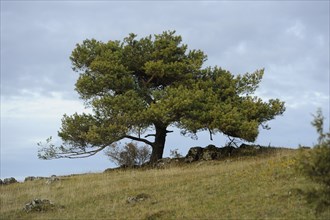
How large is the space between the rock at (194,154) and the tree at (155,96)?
242 centimetres

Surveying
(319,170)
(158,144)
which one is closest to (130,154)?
(158,144)

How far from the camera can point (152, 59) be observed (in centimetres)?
3431

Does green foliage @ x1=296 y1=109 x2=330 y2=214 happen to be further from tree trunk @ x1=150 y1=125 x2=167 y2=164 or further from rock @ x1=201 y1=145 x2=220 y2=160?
tree trunk @ x1=150 y1=125 x2=167 y2=164

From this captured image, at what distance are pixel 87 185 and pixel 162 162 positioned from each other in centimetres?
894

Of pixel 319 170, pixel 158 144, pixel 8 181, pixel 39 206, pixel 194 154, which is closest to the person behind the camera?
pixel 319 170

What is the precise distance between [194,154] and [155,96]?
5162 millimetres

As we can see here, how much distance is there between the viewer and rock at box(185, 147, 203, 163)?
32.1 metres

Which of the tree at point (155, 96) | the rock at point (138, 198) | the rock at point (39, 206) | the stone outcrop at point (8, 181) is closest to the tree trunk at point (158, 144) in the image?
the tree at point (155, 96)

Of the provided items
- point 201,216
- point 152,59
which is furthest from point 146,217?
point 152,59

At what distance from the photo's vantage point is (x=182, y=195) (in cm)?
1877

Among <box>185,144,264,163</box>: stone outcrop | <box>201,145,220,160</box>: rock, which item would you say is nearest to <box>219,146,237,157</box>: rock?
<box>185,144,264,163</box>: stone outcrop

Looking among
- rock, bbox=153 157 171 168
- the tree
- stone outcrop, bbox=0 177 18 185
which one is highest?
the tree

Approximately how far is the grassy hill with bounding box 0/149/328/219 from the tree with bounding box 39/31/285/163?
4818 mm

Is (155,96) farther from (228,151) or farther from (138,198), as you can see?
(138,198)
